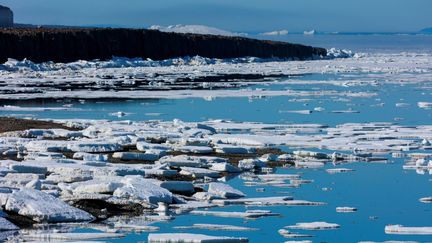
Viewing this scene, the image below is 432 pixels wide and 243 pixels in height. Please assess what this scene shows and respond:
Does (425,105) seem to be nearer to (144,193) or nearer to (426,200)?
(426,200)

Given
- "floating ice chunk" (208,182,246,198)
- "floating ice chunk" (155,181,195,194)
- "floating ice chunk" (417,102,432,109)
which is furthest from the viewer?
"floating ice chunk" (417,102,432,109)

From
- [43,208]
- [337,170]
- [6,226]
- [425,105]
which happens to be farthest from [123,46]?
[6,226]

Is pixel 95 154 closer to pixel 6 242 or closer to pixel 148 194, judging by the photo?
pixel 148 194

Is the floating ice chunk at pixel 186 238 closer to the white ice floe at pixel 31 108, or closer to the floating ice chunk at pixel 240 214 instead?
the floating ice chunk at pixel 240 214

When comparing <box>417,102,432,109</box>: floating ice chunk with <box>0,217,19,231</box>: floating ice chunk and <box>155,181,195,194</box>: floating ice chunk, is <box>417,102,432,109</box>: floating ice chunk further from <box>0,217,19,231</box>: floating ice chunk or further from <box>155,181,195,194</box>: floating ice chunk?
<box>0,217,19,231</box>: floating ice chunk

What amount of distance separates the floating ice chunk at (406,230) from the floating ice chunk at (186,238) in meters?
1.34

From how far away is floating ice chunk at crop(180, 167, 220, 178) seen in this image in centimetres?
1095

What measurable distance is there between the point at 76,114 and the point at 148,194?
32.2 feet

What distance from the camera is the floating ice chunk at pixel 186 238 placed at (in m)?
7.39

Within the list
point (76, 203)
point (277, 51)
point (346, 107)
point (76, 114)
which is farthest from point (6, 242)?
point (277, 51)

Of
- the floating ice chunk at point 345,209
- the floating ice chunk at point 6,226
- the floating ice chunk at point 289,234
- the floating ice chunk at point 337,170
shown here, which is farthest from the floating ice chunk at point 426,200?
the floating ice chunk at point 6,226

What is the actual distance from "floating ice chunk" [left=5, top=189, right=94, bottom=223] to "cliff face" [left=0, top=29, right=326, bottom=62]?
113ft

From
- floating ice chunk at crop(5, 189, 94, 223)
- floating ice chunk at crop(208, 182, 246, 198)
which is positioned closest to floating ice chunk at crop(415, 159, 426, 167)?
floating ice chunk at crop(208, 182, 246, 198)

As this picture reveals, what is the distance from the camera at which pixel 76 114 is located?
1870cm
